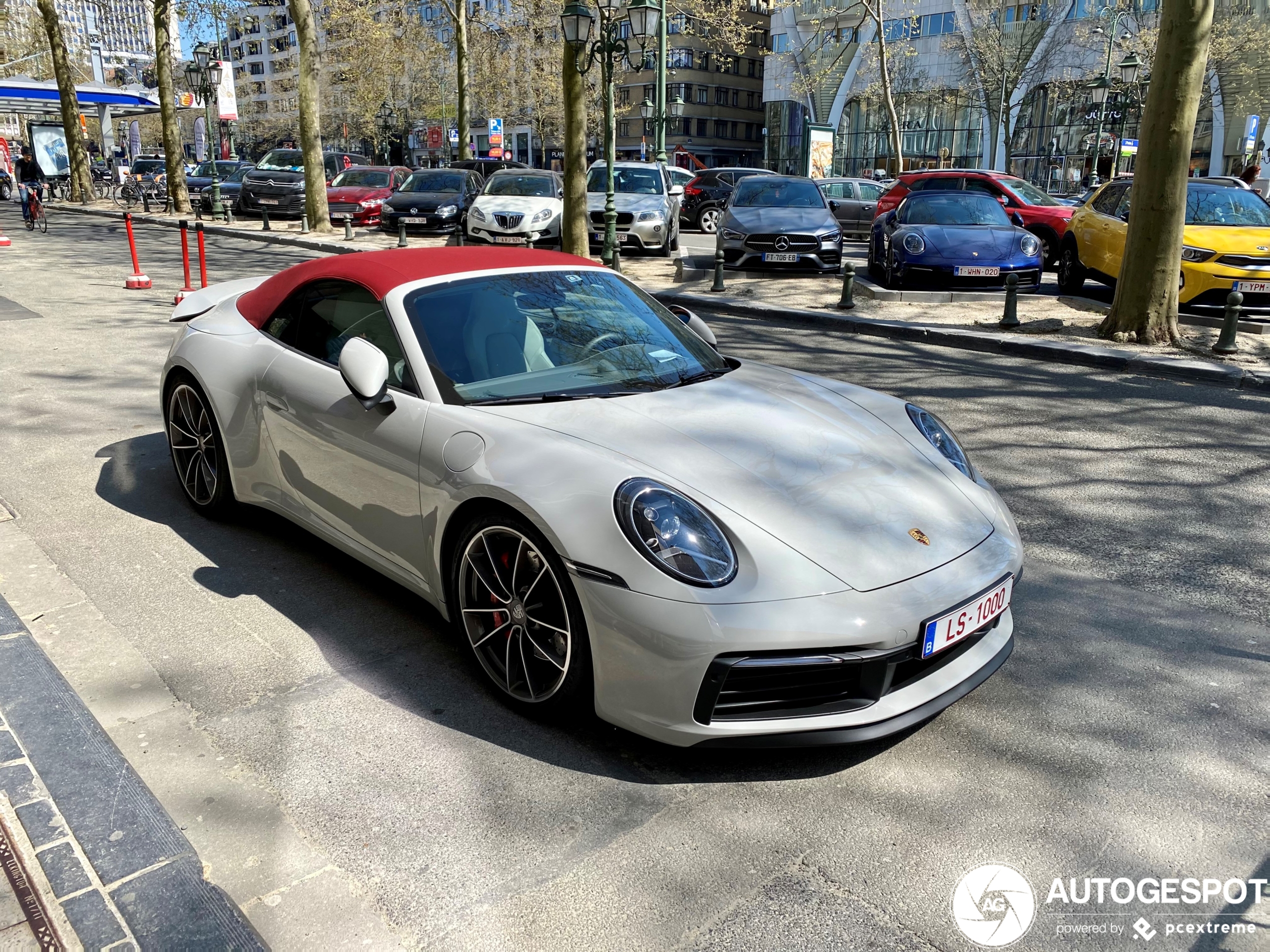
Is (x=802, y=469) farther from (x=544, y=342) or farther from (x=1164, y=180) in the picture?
(x=1164, y=180)

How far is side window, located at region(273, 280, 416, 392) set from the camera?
12.1ft

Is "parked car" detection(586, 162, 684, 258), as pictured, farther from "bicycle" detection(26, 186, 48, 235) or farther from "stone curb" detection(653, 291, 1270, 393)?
"bicycle" detection(26, 186, 48, 235)

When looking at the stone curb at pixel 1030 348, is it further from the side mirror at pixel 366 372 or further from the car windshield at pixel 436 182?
the car windshield at pixel 436 182

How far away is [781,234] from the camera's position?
1463 centimetres

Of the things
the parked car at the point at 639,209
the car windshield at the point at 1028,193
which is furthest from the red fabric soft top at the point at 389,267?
the car windshield at the point at 1028,193

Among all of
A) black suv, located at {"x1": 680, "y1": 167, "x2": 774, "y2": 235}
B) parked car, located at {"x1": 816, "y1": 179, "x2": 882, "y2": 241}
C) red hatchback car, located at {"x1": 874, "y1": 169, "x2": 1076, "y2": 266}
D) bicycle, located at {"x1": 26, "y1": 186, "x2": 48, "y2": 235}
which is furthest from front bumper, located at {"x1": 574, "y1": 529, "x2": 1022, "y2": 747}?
black suv, located at {"x1": 680, "y1": 167, "x2": 774, "y2": 235}

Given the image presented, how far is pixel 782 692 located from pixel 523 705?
2.92 feet

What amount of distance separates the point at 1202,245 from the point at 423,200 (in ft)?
53.7

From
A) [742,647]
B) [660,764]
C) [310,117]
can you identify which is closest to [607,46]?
[310,117]

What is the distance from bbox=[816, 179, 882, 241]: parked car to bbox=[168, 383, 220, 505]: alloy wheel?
2258cm

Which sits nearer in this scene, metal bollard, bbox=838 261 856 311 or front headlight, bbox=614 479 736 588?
front headlight, bbox=614 479 736 588

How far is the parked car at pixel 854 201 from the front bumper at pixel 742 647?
2409 centimetres

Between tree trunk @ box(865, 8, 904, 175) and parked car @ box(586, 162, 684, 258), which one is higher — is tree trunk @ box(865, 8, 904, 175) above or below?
above

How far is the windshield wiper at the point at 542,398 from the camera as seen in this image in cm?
343
